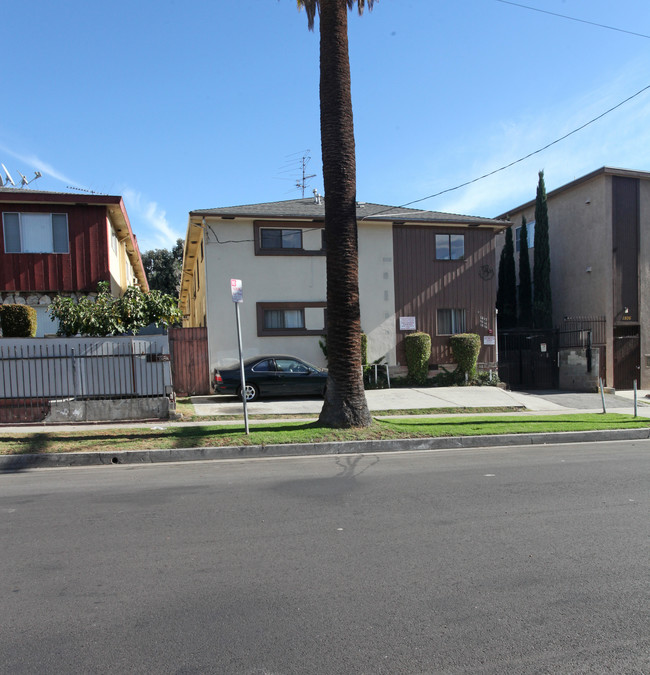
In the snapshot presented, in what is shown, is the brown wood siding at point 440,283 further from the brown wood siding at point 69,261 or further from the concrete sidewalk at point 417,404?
the brown wood siding at point 69,261

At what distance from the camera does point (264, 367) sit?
1579 centimetres

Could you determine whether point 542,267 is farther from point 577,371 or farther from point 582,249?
point 577,371

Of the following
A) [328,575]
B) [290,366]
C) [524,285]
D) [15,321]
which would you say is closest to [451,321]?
[524,285]

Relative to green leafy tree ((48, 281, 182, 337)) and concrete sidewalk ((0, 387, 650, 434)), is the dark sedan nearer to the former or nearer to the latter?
concrete sidewalk ((0, 387, 650, 434))

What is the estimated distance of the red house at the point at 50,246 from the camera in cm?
1619

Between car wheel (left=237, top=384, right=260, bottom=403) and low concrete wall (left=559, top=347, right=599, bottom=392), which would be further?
low concrete wall (left=559, top=347, right=599, bottom=392)

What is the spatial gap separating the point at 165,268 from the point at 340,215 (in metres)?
35.8

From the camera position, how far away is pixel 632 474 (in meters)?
7.51

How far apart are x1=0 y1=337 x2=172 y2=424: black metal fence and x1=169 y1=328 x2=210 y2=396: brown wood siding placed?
11.6 ft

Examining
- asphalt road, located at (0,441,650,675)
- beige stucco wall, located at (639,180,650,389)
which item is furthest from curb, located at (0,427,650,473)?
beige stucco wall, located at (639,180,650,389)

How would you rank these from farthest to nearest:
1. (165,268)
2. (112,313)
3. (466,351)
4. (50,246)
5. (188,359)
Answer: (165,268) < (466,351) < (188,359) < (50,246) < (112,313)

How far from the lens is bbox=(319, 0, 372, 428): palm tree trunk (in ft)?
34.4

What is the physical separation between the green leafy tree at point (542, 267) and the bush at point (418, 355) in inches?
270

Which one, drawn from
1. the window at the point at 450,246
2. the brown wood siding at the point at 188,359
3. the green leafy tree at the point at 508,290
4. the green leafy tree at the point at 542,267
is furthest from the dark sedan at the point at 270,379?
the green leafy tree at the point at 508,290
